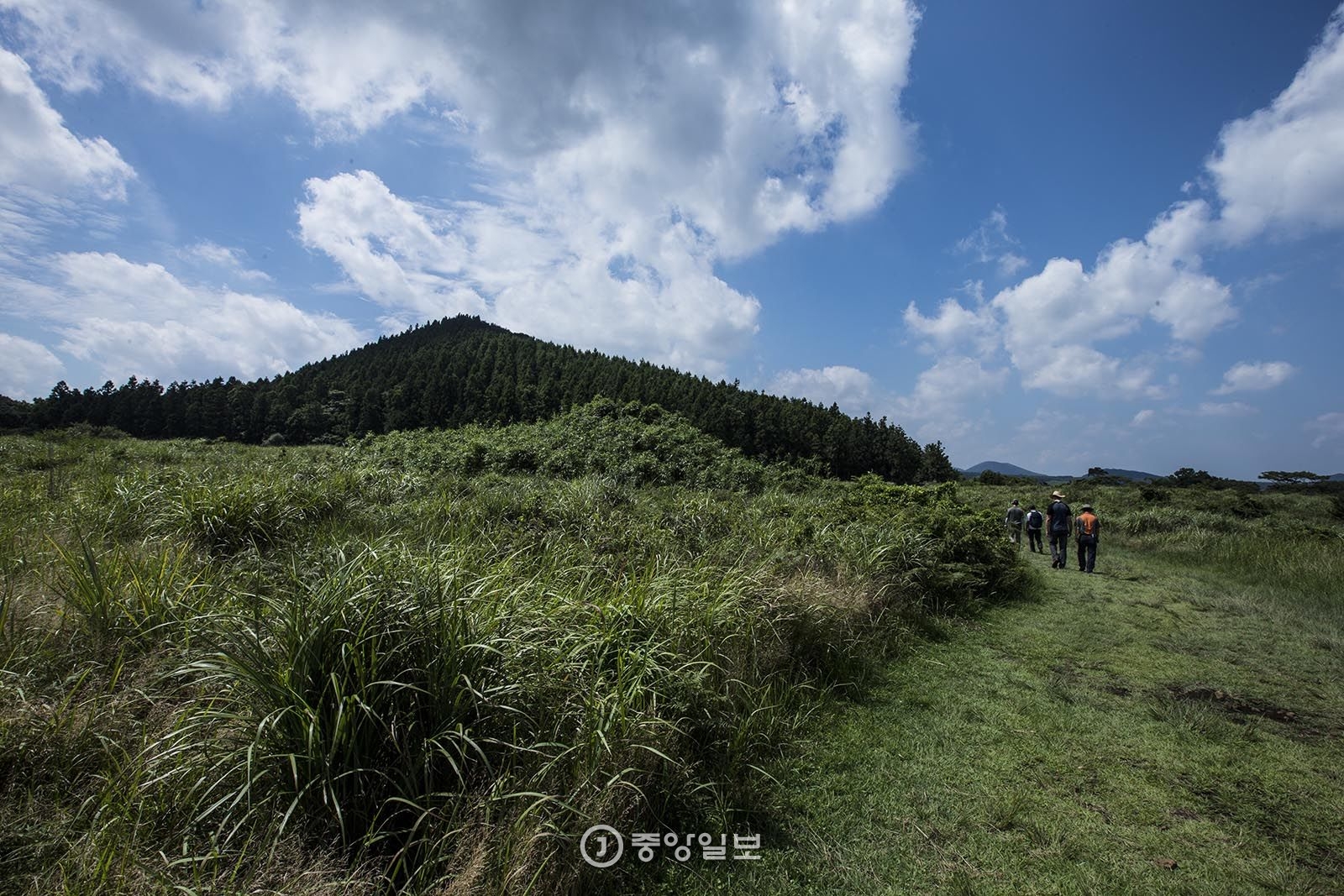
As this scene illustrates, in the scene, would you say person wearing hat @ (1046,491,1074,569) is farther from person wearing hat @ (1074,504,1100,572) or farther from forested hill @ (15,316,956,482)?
forested hill @ (15,316,956,482)

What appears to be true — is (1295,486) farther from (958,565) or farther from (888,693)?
(888,693)

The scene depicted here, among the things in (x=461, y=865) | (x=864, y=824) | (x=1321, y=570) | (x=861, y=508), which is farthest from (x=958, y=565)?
(x=1321, y=570)

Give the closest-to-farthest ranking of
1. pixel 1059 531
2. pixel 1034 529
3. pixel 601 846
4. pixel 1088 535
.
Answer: pixel 601 846
pixel 1088 535
pixel 1059 531
pixel 1034 529

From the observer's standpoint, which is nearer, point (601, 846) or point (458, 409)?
point (601, 846)

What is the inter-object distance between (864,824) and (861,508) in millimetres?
6530

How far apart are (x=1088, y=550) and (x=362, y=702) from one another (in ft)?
41.2

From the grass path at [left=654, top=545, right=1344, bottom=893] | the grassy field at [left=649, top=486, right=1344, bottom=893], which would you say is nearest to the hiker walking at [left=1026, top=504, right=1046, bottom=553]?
the grassy field at [left=649, top=486, right=1344, bottom=893]

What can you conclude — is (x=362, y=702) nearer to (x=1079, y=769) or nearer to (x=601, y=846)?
(x=601, y=846)

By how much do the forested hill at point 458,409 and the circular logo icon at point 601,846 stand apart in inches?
1601

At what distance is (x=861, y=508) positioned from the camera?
894 centimetres

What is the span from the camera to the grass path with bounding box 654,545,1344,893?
2.51 metres

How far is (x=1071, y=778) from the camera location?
3.30 meters

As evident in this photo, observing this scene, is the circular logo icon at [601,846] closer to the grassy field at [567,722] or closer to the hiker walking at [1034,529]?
the grassy field at [567,722]

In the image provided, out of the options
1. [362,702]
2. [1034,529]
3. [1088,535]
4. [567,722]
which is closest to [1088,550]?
[1088,535]
